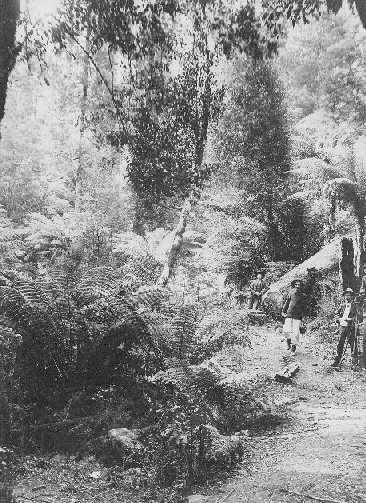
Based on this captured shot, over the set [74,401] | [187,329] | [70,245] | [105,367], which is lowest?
[74,401]

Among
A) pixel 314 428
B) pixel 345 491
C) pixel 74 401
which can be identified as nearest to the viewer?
pixel 345 491

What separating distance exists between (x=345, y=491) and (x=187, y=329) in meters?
2.54

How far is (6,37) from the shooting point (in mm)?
4156

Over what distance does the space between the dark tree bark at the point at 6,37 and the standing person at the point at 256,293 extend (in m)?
10.2

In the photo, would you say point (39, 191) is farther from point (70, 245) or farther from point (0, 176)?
point (70, 245)

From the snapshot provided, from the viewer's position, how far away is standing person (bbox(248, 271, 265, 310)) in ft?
42.9

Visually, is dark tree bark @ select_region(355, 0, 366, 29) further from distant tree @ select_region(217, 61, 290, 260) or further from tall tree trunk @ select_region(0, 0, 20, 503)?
distant tree @ select_region(217, 61, 290, 260)

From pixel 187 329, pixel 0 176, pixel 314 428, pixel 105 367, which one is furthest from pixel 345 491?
pixel 0 176

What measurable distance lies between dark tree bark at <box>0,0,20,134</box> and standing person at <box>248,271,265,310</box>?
400 inches

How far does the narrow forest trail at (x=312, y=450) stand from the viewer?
10.0 feet

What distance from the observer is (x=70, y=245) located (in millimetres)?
13609

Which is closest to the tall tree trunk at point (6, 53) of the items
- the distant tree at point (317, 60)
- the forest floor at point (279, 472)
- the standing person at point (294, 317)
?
the forest floor at point (279, 472)

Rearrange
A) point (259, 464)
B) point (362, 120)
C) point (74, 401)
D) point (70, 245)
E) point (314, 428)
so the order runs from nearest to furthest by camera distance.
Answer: point (259, 464)
point (74, 401)
point (314, 428)
point (362, 120)
point (70, 245)

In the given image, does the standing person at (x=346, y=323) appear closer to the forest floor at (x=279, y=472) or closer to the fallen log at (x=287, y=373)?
the fallen log at (x=287, y=373)
